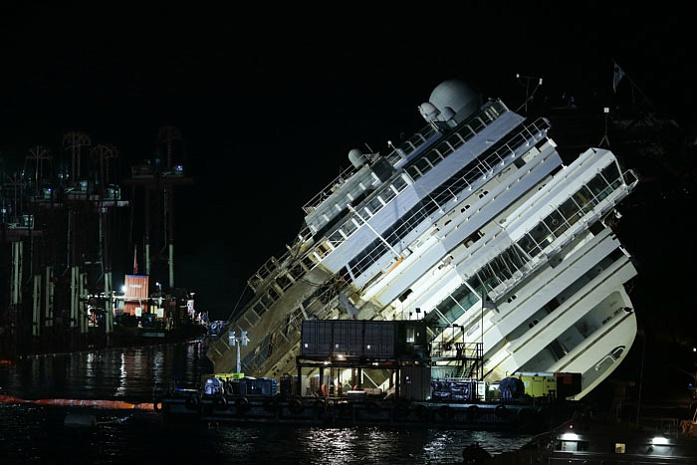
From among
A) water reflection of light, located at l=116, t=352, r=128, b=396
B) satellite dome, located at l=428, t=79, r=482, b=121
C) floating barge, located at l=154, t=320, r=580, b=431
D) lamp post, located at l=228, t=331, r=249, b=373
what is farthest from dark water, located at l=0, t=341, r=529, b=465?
satellite dome, located at l=428, t=79, r=482, b=121

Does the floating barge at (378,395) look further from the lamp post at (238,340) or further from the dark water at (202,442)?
the lamp post at (238,340)

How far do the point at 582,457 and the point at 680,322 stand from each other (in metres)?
45.9

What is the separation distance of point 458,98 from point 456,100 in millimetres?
176

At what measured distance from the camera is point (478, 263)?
71.6 meters

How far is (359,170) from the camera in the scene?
80062 millimetres

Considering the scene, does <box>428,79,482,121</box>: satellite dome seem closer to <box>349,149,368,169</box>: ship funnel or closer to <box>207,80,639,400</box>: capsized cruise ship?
<box>207,80,639,400</box>: capsized cruise ship

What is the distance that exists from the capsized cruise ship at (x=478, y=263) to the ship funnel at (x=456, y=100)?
97.0 inches

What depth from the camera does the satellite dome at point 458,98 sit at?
265ft

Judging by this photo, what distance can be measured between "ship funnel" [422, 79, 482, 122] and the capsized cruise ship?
2463 millimetres

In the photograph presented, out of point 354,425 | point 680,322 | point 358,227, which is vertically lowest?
point 354,425

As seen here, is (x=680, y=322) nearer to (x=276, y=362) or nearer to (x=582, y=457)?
(x=276, y=362)

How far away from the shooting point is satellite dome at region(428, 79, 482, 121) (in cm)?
8081

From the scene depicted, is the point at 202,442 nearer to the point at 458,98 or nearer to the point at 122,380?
the point at 458,98

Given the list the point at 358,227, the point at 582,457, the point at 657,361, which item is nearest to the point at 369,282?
the point at 358,227
